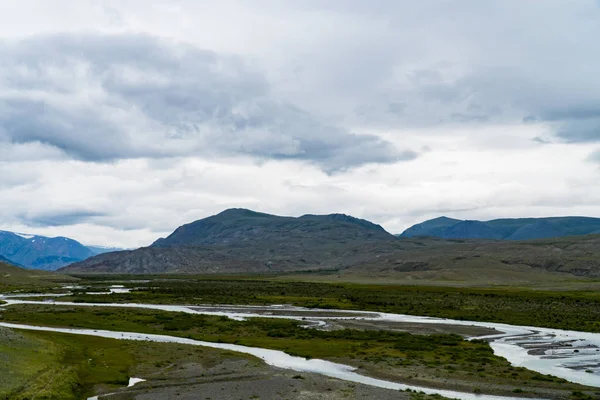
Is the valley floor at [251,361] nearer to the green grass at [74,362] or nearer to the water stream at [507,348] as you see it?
the green grass at [74,362]

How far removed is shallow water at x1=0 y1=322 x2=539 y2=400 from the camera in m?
39.9

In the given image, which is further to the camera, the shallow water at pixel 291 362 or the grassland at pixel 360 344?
the grassland at pixel 360 344

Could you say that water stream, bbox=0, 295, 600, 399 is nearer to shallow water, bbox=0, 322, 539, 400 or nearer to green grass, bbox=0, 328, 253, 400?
shallow water, bbox=0, 322, 539, 400

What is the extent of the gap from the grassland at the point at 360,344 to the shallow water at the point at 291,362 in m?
1.53

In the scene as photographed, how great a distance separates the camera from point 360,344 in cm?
6047

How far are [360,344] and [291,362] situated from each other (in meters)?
11.6

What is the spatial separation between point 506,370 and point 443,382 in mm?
7302

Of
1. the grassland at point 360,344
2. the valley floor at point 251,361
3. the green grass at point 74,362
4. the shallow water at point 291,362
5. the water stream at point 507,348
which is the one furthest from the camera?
the water stream at point 507,348

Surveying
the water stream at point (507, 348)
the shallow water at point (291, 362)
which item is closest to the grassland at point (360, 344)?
the shallow water at point (291, 362)

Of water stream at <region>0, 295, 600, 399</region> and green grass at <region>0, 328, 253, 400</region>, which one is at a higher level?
green grass at <region>0, 328, 253, 400</region>

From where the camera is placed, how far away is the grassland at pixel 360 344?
42725mm

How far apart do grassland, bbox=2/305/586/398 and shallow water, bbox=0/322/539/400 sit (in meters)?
1.53

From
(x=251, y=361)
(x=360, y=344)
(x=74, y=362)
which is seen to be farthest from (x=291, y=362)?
(x=74, y=362)

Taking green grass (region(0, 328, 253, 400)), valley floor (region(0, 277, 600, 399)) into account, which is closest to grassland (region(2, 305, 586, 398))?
valley floor (region(0, 277, 600, 399))
